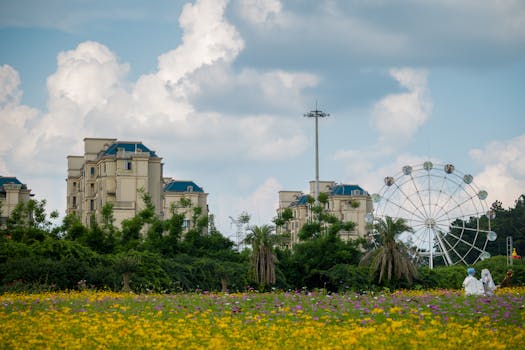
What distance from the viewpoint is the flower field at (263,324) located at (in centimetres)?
1432

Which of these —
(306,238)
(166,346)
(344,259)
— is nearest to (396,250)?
(344,259)

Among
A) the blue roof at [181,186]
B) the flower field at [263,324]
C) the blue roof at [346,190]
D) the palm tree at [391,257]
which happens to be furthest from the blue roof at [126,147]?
the flower field at [263,324]

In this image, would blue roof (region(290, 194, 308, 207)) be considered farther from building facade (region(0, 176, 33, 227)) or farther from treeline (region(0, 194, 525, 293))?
treeline (region(0, 194, 525, 293))

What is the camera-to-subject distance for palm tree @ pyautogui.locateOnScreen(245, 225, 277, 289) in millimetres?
37844

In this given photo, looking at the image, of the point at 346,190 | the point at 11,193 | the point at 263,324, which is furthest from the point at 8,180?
the point at 263,324

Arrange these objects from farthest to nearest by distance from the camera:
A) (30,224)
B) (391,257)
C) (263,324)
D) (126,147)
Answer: (126,147)
(30,224)
(391,257)
(263,324)

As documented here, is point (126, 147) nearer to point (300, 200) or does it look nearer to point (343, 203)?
point (343, 203)

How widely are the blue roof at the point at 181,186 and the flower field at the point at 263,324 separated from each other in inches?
3600

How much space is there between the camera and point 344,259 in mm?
44875

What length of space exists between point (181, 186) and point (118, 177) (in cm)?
4161

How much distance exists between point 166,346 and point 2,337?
285cm

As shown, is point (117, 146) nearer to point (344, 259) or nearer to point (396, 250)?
point (344, 259)

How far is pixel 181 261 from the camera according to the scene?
40.8 meters

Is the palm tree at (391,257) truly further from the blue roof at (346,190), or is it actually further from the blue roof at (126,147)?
the blue roof at (346,190)
